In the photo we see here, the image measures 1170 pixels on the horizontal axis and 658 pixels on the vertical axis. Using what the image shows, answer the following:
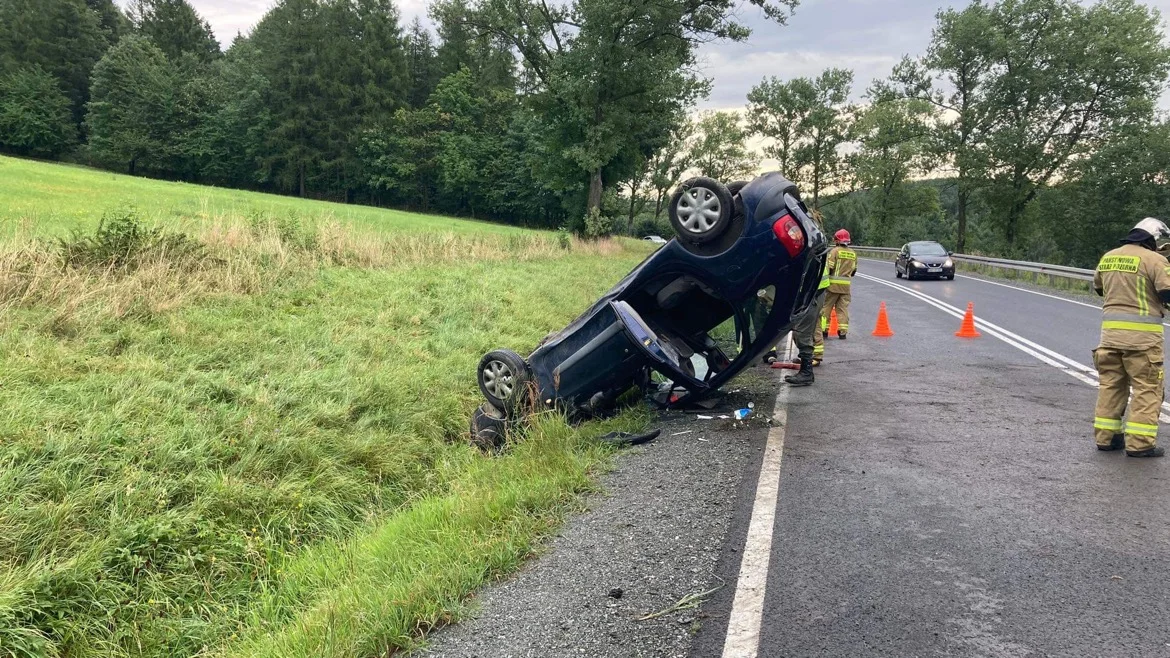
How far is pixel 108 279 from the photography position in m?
7.55

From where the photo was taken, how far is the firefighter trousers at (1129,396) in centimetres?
443

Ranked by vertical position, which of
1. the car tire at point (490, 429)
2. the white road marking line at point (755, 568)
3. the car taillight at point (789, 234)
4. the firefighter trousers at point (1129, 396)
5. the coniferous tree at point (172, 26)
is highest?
the coniferous tree at point (172, 26)

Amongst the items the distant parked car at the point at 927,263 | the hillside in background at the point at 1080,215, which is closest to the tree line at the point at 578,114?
the hillside in background at the point at 1080,215

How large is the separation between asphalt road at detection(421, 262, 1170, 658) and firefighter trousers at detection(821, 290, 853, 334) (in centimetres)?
433

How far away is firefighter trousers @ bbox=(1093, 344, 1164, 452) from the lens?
4.43 meters

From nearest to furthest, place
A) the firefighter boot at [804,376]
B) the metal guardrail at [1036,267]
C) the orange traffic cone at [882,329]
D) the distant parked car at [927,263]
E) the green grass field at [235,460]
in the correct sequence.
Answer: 1. the green grass field at [235,460]
2. the firefighter boot at [804,376]
3. the orange traffic cone at [882,329]
4. the metal guardrail at [1036,267]
5. the distant parked car at [927,263]

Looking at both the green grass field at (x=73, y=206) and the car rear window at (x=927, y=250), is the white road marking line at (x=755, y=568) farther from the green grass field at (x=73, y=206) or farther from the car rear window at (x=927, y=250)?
the car rear window at (x=927, y=250)

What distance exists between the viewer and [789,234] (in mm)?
4684

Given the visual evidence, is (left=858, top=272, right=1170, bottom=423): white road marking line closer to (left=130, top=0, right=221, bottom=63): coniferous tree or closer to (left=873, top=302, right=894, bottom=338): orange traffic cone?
(left=873, top=302, right=894, bottom=338): orange traffic cone

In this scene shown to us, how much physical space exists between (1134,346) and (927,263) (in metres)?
20.3

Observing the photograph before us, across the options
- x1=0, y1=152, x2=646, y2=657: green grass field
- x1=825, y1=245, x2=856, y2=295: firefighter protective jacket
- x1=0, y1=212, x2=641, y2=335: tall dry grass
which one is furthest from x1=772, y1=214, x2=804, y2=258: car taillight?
x1=0, y1=212, x2=641, y2=335: tall dry grass

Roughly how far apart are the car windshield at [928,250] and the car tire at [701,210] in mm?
21996

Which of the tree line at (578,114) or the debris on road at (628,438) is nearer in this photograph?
the debris on road at (628,438)

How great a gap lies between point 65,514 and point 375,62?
61.6m
